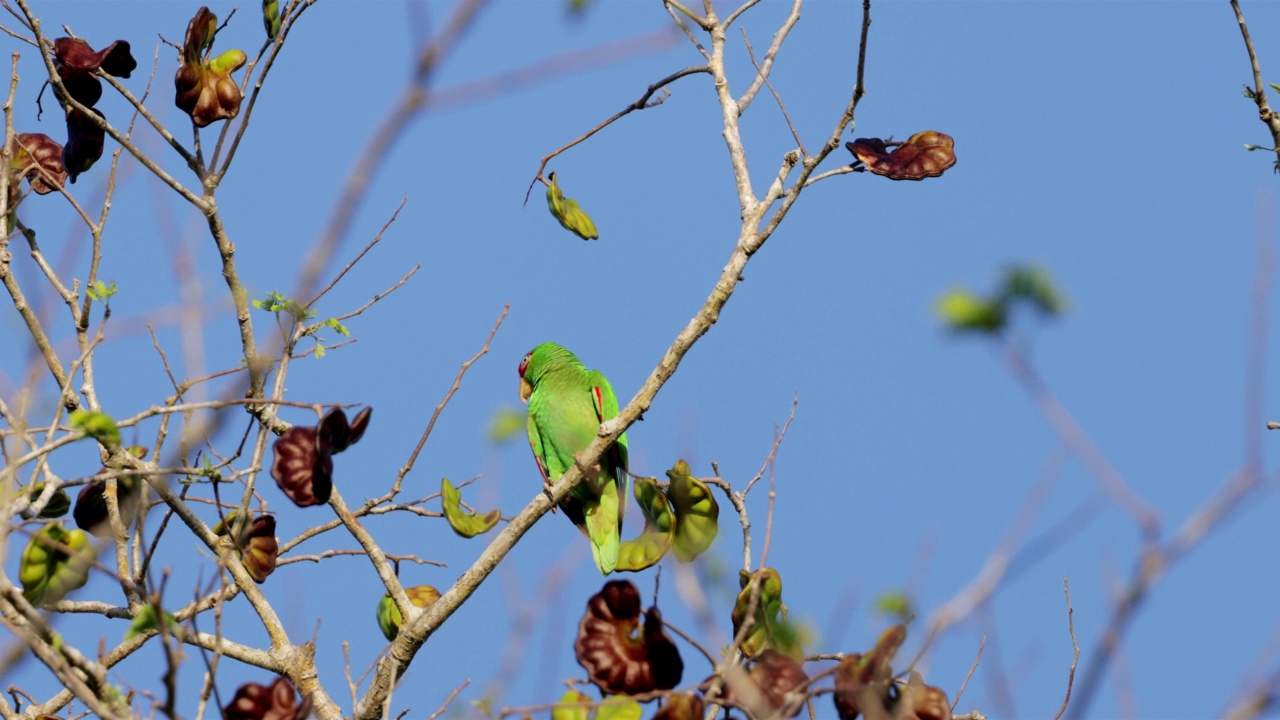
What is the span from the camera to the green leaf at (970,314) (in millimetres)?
1884

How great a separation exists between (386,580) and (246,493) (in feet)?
2.26

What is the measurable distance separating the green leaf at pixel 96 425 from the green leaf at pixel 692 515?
74.6 inches

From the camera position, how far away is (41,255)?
5.07 m

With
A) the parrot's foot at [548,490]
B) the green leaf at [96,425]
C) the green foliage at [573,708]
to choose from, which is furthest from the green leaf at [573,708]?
the parrot's foot at [548,490]

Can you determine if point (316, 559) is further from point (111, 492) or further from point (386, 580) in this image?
point (111, 492)

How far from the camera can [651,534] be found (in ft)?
14.4

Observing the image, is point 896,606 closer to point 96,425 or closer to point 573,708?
point 573,708

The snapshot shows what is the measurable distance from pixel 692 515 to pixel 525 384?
354 cm

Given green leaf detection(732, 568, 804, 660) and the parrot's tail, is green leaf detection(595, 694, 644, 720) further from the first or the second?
the parrot's tail

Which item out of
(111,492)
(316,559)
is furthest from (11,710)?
(316,559)

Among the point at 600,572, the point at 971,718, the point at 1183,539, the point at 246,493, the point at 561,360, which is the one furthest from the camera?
the point at 561,360

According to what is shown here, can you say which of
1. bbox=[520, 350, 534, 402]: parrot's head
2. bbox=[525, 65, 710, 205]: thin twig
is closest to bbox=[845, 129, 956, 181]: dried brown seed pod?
bbox=[525, 65, 710, 205]: thin twig

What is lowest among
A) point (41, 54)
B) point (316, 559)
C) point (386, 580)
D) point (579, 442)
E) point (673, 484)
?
point (673, 484)

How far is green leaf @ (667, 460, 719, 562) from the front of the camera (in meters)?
4.30
